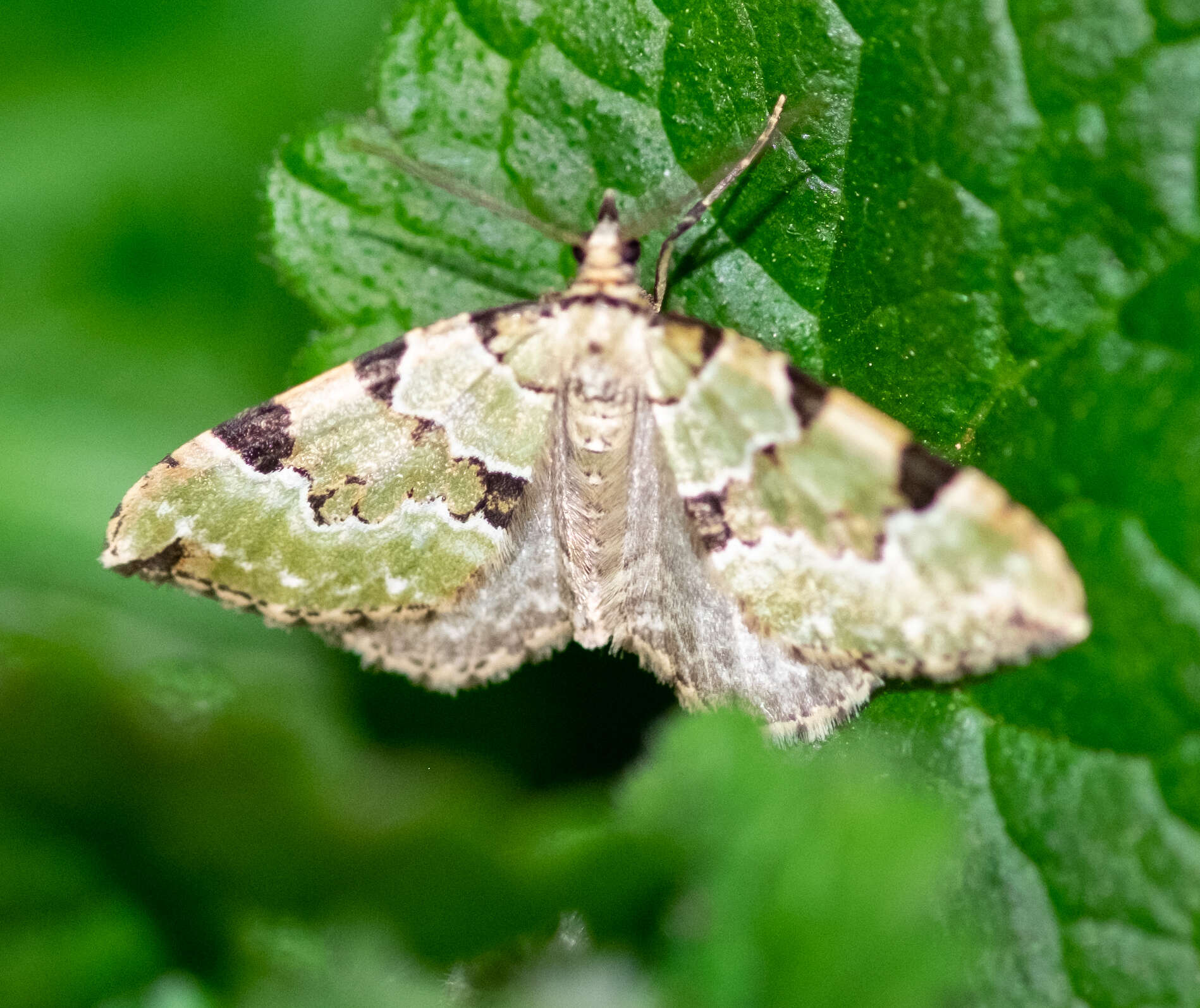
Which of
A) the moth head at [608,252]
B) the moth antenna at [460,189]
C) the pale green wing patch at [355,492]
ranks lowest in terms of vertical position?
the pale green wing patch at [355,492]

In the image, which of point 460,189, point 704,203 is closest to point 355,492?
point 460,189

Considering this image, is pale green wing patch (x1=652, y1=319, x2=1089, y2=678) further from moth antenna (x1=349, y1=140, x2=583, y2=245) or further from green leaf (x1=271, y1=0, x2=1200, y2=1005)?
moth antenna (x1=349, y1=140, x2=583, y2=245)

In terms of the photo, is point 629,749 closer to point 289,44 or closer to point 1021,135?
point 1021,135

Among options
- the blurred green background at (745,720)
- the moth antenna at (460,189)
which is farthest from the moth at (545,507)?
the blurred green background at (745,720)

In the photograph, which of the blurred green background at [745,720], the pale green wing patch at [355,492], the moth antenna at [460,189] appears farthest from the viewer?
the moth antenna at [460,189]

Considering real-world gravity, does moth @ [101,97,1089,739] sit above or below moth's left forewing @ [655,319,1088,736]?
below

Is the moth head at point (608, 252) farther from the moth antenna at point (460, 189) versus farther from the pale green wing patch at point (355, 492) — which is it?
the pale green wing patch at point (355, 492)

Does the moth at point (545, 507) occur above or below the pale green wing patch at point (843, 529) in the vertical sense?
below

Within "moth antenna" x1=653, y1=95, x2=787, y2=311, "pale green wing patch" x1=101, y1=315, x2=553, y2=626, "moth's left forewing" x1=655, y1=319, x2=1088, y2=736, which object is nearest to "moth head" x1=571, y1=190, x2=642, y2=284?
"moth antenna" x1=653, y1=95, x2=787, y2=311
